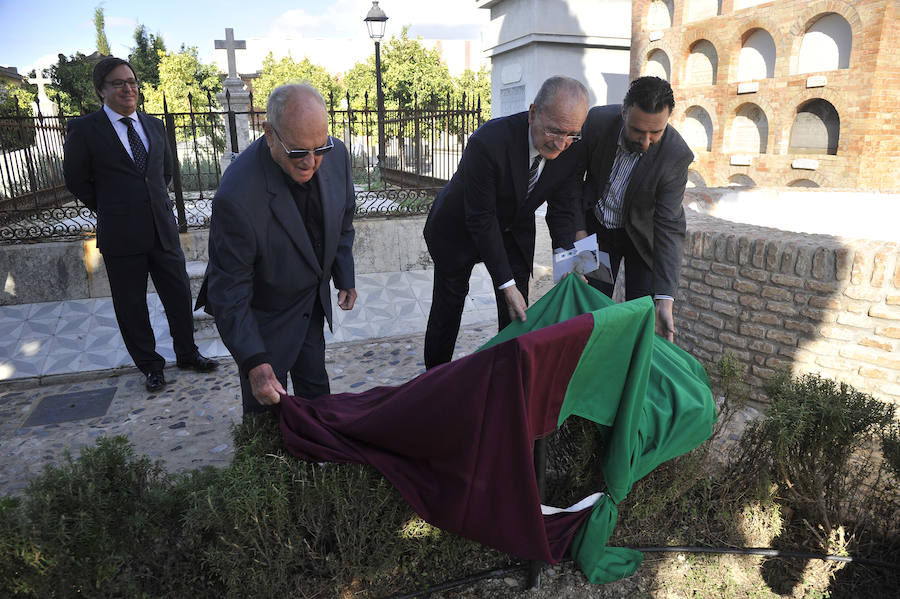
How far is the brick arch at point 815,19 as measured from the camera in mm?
10367

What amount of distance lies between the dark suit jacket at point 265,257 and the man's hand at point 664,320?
1.61 meters

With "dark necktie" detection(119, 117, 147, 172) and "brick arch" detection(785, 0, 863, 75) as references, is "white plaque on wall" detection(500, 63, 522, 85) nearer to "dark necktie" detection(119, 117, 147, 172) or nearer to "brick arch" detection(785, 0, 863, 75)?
"brick arch" detection(785, 0, 863, 75)

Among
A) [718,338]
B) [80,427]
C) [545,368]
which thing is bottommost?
[80,427]

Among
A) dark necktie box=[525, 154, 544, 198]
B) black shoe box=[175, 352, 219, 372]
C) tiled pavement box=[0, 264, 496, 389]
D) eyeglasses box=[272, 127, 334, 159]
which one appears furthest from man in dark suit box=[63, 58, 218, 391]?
dark necktie box=[525, 154, 544, 198]

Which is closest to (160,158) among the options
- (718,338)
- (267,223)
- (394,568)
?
(267,223)

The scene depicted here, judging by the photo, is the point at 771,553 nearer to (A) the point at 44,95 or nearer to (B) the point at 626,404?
(B) the point at 626,404

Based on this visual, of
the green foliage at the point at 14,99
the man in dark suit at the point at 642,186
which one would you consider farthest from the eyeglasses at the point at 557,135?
the green foliage at the point at 14,99

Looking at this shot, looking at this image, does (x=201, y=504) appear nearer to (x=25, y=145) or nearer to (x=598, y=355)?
(x=598, y=355)

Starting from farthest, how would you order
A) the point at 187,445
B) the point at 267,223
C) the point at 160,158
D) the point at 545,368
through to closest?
the point at 160,158 → the point at 187,445 → the point at 267,223 → the point at 545,368

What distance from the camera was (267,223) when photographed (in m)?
2.32

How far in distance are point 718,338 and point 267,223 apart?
11.3ft

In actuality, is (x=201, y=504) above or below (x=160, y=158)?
below

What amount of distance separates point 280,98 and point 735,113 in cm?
1281

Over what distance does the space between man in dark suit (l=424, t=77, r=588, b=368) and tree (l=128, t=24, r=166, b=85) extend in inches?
1240
